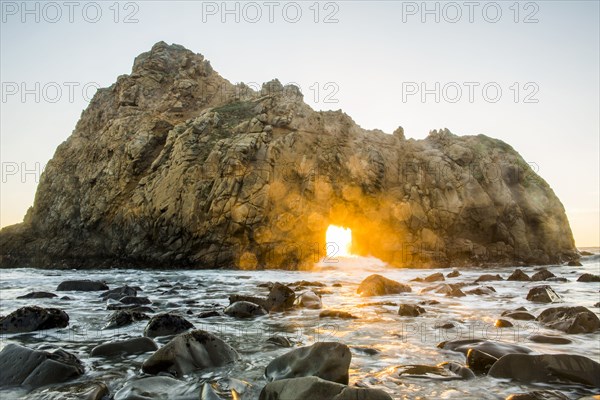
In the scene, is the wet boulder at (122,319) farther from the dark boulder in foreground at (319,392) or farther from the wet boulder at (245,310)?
the dark boulder in foreground at (319,392)

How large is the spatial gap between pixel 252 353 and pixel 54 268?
34.1 meters

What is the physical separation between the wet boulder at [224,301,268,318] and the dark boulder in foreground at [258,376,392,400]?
17.8 feet

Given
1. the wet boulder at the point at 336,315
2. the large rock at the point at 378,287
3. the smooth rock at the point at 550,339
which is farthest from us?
the large rock at the point at 378,287

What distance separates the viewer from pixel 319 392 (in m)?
3.57

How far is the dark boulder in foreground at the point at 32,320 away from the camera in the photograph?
24.1 feet

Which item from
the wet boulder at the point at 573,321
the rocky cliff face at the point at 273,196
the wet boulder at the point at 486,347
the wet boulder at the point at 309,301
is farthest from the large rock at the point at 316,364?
the rocky cliff face at the point at 273,196

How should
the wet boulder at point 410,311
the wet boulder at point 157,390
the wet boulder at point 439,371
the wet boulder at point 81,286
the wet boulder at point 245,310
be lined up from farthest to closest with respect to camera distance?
the wet boulder at point 81,286 < the wet boulder at point 245,310 < the wet boulder at point 410,311 < the wet boulder at point 439,371 < the wet boulder at point 157,390

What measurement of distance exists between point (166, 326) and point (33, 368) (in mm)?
2760

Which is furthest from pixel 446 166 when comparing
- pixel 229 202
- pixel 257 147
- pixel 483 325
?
pixel 483 325

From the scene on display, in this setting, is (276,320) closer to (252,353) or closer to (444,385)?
(252,353)

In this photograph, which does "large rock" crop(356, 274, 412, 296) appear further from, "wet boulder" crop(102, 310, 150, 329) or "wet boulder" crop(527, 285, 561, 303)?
"wet boulder" crop(102, 310, 150, 329)

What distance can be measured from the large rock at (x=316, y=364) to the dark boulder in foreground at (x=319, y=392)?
2.11 ft

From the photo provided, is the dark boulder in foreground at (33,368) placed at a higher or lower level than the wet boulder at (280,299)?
higher

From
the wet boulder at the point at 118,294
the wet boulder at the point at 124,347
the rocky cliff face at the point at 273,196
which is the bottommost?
the wet boulder at the point at 118,294
